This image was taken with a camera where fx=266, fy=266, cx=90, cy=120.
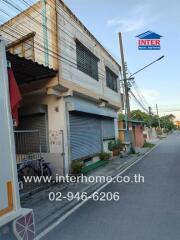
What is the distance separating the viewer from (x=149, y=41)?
15891mm

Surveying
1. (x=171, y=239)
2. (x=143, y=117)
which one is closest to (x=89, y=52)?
(x=171, y=239)

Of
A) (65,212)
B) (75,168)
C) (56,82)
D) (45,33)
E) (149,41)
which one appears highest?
(149,41)

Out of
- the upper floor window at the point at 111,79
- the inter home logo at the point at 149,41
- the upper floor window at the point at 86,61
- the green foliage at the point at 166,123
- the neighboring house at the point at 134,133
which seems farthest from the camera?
the green foliage at the point at 166,123

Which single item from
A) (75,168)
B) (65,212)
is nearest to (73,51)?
(75,168)

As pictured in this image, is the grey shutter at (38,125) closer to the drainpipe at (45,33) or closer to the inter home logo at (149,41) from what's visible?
the drainpipe at (45,33)

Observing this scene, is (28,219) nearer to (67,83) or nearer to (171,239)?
(171,239)

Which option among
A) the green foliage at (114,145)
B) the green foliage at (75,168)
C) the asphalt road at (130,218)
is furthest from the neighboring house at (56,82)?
the green foliage at (114,145)

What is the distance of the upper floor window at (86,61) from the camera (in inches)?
561

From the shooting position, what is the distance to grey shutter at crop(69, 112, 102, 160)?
1267cm

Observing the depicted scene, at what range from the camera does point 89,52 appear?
1580cm

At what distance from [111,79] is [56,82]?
11.3 m

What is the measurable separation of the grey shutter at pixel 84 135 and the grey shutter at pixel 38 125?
1.23 m

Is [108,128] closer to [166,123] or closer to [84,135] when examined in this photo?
[84,135]

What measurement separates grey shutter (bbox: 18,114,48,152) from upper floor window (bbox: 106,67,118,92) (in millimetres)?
8926
